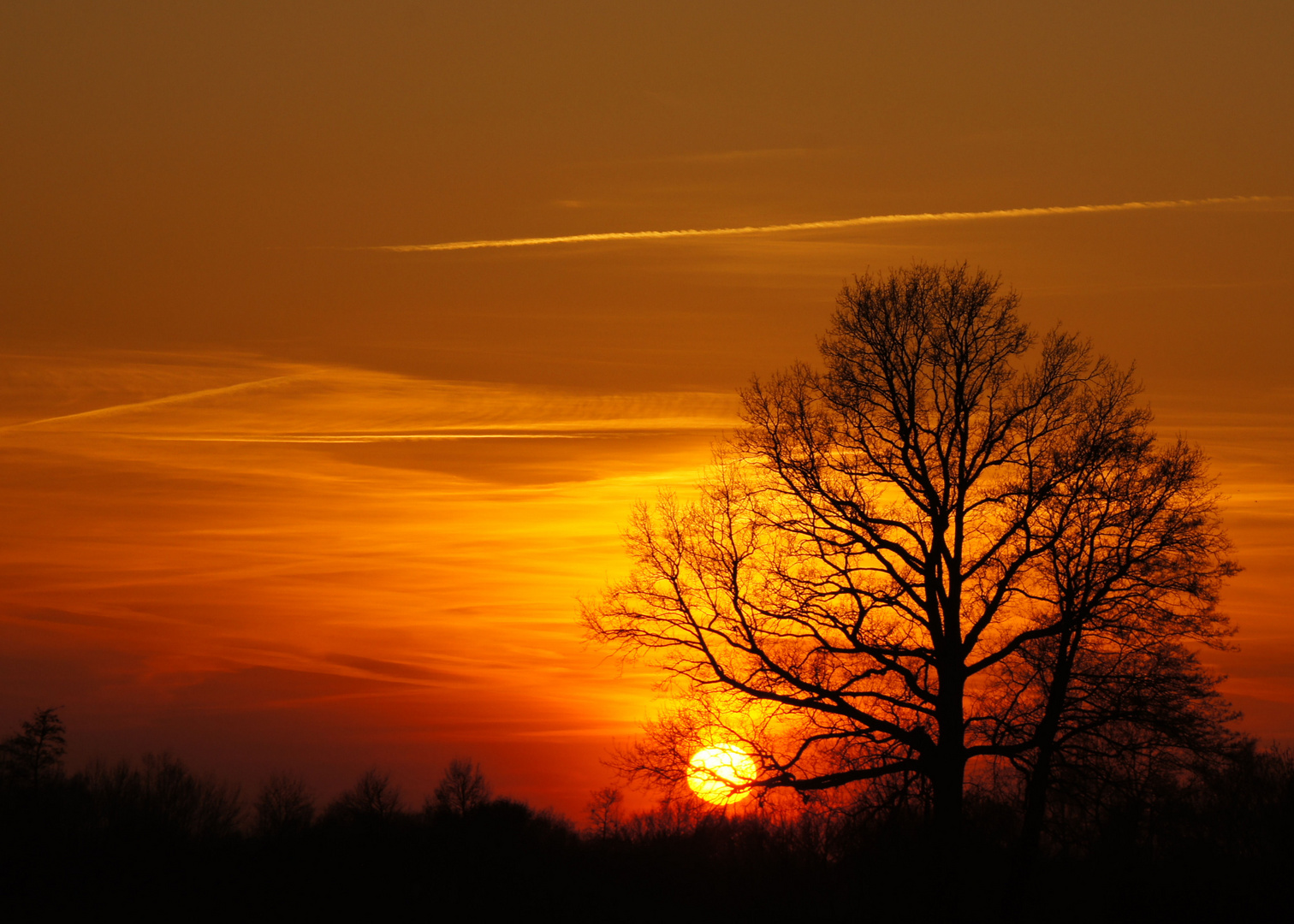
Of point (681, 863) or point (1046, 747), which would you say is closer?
point (1046, 747)

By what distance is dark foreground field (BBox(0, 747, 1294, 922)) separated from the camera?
17750mm

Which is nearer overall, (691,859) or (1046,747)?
(1046,747)

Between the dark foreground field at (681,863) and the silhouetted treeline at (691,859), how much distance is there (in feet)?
0.19

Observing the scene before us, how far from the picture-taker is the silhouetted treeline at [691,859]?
17.6 meters

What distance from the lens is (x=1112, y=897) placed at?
18938 millimetres

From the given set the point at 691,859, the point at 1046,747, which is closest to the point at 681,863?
the point at 691,859

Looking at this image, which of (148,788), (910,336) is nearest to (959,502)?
(910,336)

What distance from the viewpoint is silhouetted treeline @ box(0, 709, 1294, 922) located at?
57.9 feet

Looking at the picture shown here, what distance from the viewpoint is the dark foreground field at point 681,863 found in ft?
58.2

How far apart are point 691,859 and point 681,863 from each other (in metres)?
0.32

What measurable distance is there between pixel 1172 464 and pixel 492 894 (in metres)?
17.2

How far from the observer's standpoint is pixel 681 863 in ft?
84.0

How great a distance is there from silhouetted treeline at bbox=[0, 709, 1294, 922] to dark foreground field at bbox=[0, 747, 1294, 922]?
2.3 inches

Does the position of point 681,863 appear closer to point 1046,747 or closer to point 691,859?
point 691,859
